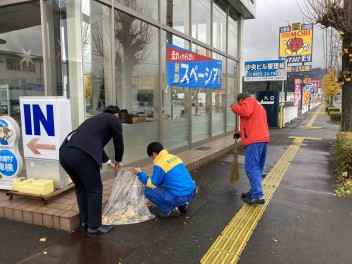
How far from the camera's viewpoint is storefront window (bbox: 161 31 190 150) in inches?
274

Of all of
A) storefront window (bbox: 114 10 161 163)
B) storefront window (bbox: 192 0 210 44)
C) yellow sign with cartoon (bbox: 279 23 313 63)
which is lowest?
storefront window (bbox: 114 10 161 163)

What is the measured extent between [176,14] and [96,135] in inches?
206

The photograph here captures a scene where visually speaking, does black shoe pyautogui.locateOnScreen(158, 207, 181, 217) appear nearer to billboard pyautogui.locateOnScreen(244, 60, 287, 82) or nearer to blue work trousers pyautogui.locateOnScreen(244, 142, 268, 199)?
blue work trousers pyautogui.locateOnScreen(244, 142, 268, 199)

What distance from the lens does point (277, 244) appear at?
319 cm

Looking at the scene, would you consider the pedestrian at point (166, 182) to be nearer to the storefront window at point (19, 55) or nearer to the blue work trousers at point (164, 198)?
the blue work trousers at point (164, 198)

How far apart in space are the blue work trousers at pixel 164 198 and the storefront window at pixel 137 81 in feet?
6.68

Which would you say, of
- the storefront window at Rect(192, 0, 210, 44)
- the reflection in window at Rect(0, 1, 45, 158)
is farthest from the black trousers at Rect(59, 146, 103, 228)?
the storefront window at Rect(192, 0, 210, 44)

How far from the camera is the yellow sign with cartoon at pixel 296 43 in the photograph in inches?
804

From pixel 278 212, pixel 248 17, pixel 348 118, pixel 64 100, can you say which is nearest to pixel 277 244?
pixel 278 212

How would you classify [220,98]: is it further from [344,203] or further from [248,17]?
[344,203]

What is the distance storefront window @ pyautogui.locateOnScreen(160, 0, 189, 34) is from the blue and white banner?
641mm

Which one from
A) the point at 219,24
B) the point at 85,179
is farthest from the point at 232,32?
the point at 85,179

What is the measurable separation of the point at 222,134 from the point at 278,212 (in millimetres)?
6733

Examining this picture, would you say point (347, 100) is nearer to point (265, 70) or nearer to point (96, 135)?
point (265, 70)
